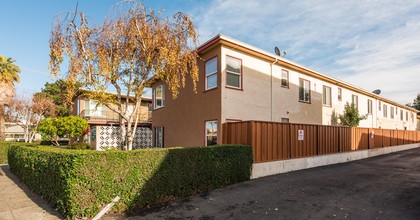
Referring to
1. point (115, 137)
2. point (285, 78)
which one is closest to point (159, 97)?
point (115, 137)

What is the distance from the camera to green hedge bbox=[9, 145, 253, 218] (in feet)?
17.1

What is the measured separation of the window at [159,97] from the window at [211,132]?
19.5 feet

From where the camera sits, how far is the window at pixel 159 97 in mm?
16750

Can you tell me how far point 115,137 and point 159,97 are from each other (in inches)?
275

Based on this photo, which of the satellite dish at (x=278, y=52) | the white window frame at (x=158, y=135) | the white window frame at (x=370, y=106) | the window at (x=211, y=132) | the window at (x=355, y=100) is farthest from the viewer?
the white window frame at (x=370, y=106)

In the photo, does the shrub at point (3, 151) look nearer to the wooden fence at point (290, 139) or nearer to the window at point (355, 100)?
the wooden fence at point (290, 139)

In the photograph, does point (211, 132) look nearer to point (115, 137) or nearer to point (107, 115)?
point (115, 137)

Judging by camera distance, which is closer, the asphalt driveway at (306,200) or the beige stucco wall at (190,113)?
the asphalt driveway at (306,200)

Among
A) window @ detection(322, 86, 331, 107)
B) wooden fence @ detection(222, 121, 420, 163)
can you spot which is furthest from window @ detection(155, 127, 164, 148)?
window @ detection(322, 86, 331, 107)

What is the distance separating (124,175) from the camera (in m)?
5.80

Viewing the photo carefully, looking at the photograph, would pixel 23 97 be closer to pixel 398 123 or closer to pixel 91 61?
pixel 91 61

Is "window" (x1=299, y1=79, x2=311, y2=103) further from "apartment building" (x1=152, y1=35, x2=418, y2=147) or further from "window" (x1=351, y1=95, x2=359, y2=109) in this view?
"window" (x1=351, y1=95, x2=359, y2=109)

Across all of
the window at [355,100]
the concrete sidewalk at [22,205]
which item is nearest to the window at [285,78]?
the window at [355,100]

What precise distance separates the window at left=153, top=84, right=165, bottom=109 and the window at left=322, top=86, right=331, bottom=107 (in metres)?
12.3
